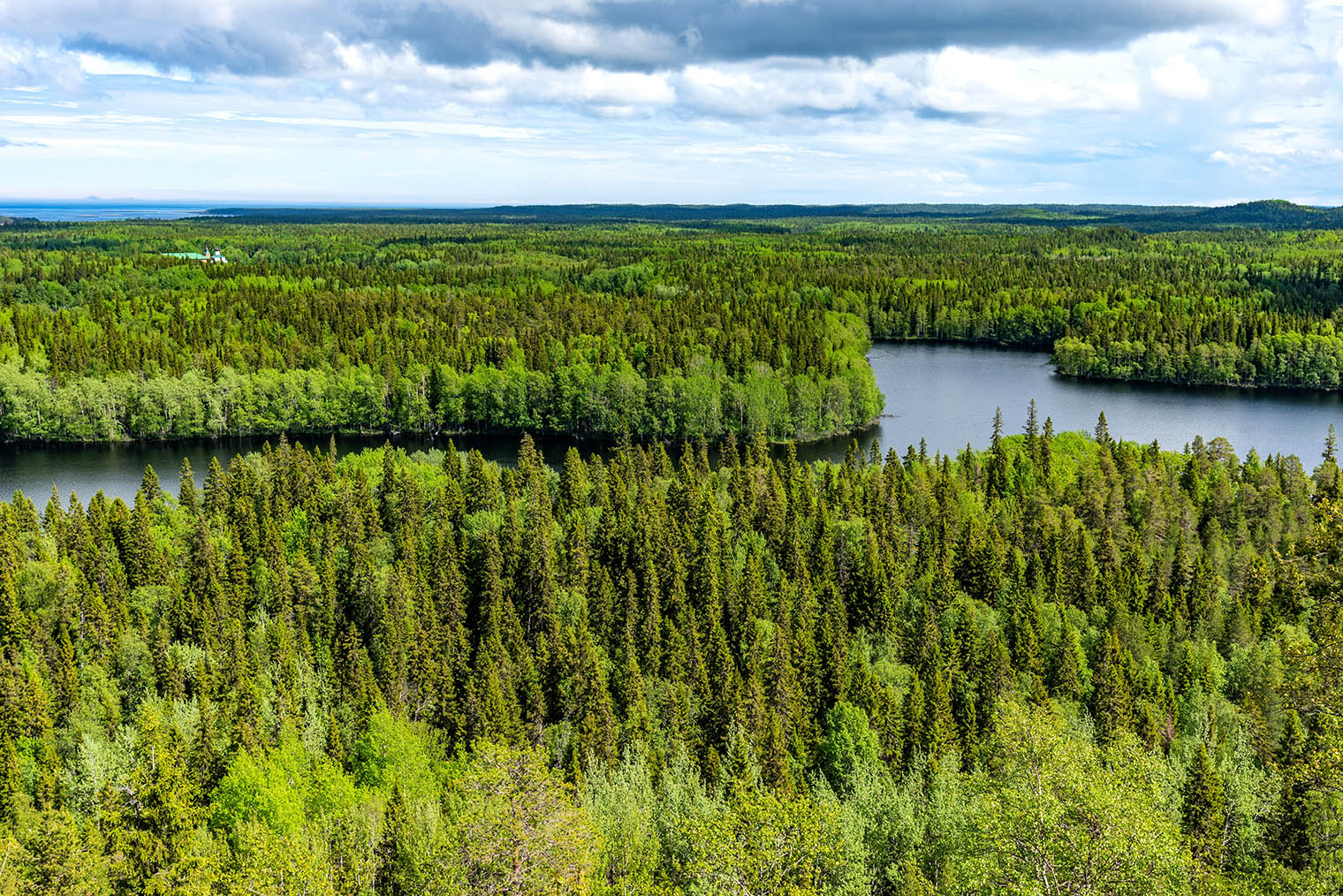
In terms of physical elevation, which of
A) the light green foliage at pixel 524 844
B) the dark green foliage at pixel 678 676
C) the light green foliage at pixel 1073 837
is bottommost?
the dark green foliage at pixel 678 676

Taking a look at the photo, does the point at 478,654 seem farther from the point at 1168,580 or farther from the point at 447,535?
the point at 1168,580

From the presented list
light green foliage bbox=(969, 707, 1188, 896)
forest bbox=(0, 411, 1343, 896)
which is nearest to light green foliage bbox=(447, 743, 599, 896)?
forest bbox=(0, 411, 1343, 896)

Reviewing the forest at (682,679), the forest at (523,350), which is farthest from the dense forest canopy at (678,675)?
the forest at (523,350)

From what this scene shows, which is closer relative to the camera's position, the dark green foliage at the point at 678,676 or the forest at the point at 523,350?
the dark green foliage at the point at 678,676

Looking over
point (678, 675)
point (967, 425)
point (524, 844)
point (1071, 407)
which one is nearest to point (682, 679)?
point (678, 675)

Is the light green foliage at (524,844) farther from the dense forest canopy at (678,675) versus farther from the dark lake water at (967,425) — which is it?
the dark lake water at (967,425)

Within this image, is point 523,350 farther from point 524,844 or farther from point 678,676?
point 524,844
